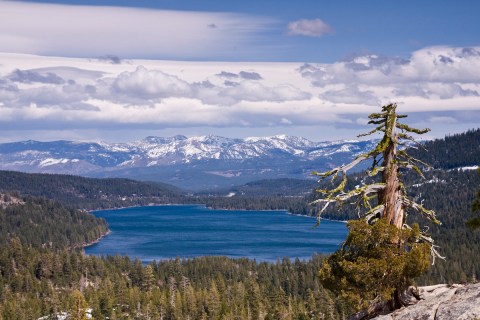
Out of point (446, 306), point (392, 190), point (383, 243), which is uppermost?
point (392, 190)

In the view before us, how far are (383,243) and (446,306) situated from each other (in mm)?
4944

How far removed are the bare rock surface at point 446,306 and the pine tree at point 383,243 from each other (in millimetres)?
1317

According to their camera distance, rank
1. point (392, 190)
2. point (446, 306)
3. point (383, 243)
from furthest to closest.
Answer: point (392, 190), point (383, 243), point (446, 306)

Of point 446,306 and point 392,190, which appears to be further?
point 392,190

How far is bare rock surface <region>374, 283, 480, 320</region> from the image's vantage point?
32003 millimetres

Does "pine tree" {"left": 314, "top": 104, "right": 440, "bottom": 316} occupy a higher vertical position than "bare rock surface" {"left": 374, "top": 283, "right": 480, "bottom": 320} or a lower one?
higher

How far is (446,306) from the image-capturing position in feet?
110

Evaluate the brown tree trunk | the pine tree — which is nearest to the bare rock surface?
the pine tree

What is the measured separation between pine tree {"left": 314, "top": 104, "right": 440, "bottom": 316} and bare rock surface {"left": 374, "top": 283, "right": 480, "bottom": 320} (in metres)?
1.32

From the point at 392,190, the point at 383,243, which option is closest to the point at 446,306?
the point at 383,243

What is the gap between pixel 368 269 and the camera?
35.4 metres

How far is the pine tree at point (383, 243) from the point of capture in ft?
116

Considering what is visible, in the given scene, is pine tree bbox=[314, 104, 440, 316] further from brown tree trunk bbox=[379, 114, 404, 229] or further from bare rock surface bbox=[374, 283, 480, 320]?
bare rock surface bbox=[374, 283, 480, 320]

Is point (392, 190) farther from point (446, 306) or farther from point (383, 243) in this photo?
point (446, 306)
